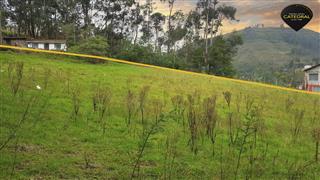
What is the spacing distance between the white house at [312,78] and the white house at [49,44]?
12025 mm

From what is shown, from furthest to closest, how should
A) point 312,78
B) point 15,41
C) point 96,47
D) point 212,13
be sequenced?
1. point 15,41
2. point 212,13
3. point 96,47
4. point 312,78

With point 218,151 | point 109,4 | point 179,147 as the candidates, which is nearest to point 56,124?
point 179,147

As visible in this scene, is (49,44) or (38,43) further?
(38,43)

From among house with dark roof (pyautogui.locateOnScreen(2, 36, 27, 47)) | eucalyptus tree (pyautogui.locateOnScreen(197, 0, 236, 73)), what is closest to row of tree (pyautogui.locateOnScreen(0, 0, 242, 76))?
eucalyptus tree (pyautogui.locateOnScreen(197, 0, 236, 73))

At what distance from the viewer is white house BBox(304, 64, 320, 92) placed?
11.8 meters

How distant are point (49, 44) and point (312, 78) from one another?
650 inches

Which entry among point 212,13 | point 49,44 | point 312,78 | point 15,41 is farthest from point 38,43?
point 312,78

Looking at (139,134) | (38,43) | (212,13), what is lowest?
(139,134)

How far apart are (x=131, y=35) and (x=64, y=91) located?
17.0ft

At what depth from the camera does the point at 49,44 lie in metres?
23.9

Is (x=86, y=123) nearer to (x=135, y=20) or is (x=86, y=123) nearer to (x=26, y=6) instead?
(x=135, y=20)

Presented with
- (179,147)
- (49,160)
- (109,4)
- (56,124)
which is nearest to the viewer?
(49,160)

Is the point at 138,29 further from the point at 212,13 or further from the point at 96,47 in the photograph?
the point at 96,47

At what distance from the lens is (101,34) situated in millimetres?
15219
